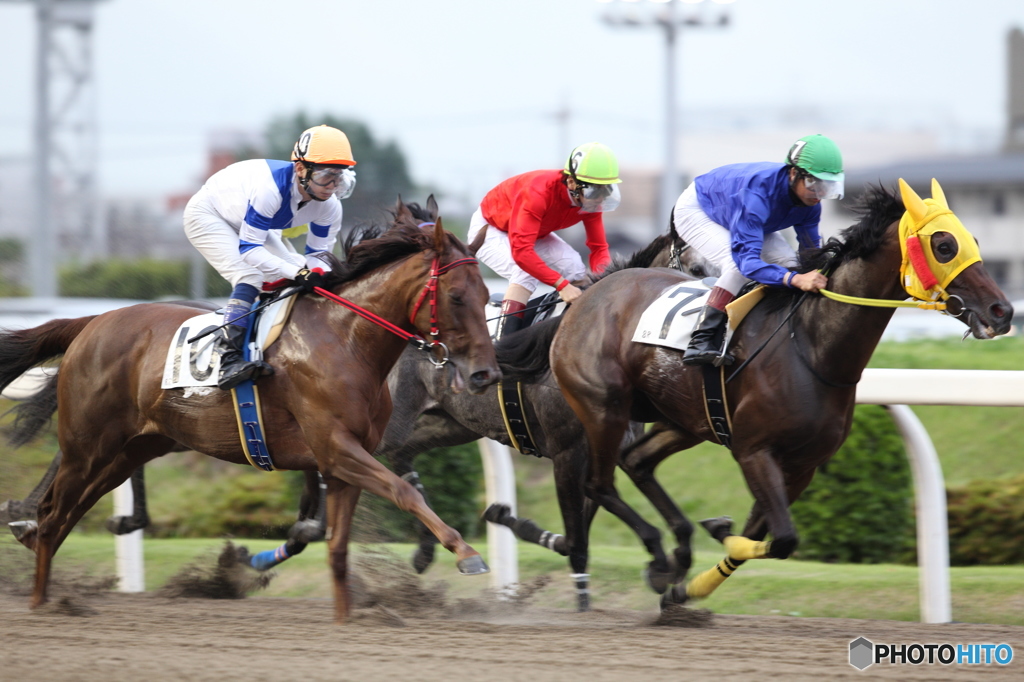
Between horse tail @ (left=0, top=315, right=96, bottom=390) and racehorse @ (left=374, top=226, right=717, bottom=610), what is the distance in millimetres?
1499

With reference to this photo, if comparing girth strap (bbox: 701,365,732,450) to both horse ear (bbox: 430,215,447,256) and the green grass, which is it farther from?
horse ear (bbox: 430,215,447,256)

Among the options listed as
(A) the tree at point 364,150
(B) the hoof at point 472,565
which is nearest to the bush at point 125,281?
(A) the tree at point 364,150

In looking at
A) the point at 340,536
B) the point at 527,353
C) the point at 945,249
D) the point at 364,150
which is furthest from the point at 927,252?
the point at 364,150

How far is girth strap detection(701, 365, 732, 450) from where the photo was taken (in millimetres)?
4461

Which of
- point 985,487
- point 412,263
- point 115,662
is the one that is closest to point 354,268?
point 412,263

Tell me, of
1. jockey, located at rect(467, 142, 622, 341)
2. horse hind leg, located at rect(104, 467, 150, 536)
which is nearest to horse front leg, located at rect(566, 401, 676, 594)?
jockey, located at rect(467, 142, 622, 341)

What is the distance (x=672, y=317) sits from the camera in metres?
4.70

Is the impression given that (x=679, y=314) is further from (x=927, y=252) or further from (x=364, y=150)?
(x=364, y=150)

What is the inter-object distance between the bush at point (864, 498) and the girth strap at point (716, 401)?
129 cm

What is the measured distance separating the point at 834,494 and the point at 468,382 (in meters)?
2.44

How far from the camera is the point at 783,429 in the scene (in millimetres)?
4246

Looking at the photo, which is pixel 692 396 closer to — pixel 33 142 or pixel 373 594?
pixel 373 594

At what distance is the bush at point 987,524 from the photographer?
5.55m

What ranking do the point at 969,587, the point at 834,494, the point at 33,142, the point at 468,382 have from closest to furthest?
the point at 468,382
the point at 969,587
the point at 834,494
the point at 33,142
